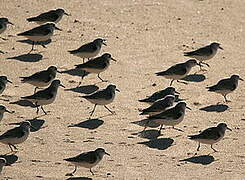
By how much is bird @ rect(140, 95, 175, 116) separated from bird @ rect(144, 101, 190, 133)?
289 millimetres

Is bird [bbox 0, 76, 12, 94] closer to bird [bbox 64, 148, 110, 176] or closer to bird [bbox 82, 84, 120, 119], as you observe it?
bird [bbox 82, 84, 120, 119]

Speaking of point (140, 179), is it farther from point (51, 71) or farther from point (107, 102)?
point (51, 71)

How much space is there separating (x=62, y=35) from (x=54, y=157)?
704 cm

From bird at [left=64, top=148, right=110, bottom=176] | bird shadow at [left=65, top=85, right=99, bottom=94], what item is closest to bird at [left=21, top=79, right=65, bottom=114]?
bird shadow at [left=65, top=85, right=99, bottom=94]

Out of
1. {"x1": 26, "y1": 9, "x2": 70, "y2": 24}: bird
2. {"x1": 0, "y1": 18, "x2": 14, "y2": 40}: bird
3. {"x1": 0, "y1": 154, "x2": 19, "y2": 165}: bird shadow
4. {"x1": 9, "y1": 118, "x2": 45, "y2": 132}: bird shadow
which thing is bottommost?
{"x1": 0, "y1": 154, "x2": 19, "y2": 165}: bird shadow

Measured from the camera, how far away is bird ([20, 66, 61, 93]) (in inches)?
679

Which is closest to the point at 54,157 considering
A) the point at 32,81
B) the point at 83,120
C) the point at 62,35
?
the point at 83,120

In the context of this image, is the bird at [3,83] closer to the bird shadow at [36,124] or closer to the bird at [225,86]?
the bird shadow at [36,124]

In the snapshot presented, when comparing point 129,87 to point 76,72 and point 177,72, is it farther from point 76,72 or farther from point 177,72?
point 76,72

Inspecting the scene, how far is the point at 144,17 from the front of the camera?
22.3 m

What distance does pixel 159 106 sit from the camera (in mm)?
16188

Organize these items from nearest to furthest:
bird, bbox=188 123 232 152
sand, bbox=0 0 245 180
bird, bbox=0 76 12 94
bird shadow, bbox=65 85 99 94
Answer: sand, bbox=0 0 245 180 → bird, bbox=188 123 232 152 → bird, bbox=0 76 12 94 → bird shadow, bbox=65 85 99 94

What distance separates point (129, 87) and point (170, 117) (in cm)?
257

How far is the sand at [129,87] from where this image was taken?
47.4 ft
